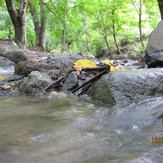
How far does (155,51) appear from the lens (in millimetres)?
4695

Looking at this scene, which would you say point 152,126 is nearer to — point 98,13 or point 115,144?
point 115,144

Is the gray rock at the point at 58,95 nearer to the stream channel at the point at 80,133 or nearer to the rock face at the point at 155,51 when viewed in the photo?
the stream channel at the point at 80,133

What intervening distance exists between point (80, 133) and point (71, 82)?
1.97 meters

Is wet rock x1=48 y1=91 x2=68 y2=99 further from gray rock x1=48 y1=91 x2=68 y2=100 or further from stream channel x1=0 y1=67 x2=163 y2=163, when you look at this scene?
stream channel x1=0 y1=67 x2=163 y2=163

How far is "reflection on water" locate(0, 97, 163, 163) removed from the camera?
3.65ft

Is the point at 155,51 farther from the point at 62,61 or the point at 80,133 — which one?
the point at 80,133

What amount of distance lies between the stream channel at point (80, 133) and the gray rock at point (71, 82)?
2.94 feet

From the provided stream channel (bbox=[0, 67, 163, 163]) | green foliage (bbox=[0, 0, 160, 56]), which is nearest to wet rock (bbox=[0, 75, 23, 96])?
stream channel (bbox=[0, 67, 163, 163])

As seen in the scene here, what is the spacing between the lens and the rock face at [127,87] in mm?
2541

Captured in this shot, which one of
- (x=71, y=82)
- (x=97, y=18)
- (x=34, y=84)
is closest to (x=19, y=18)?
(x=34, y=84)

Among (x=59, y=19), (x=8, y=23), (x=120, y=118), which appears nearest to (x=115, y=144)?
(x=120, y=118)

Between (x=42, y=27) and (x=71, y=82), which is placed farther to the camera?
(x=42, y=27)

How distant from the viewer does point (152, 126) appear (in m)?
1.59

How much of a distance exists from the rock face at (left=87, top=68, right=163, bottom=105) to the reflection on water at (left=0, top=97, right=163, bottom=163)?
0.19m
